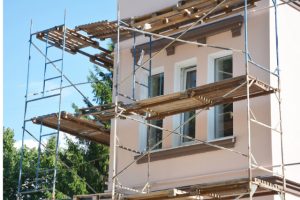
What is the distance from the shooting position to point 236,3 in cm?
1522

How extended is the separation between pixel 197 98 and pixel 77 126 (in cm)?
435

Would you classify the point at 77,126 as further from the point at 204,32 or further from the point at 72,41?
the point at 204,32

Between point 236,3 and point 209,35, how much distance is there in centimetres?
94

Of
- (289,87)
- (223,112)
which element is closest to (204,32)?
(223,112)

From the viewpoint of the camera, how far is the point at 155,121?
16.4 meters

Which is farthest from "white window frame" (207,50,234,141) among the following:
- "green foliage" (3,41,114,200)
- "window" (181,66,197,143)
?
"green foliage" (3,41,114,200)

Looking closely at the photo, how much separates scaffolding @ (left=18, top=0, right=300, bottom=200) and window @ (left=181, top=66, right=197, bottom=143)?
0.15m

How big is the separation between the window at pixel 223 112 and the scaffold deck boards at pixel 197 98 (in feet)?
2.75

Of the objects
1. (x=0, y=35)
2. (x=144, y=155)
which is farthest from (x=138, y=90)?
(x=0, y=35)

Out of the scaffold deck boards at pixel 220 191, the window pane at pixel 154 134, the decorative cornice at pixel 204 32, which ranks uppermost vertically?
the decorative cornice at pixel 204 32

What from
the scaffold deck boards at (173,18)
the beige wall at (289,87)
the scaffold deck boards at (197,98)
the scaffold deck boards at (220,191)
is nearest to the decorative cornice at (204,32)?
the scaffold deck boards at (173,18)

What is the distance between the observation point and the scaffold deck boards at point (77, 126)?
54.9ft

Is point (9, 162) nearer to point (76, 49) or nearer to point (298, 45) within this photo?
point (76, 49)

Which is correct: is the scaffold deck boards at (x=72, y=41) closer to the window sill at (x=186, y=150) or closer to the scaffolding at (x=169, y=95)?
the scaffolding at (x=169, y=95)
